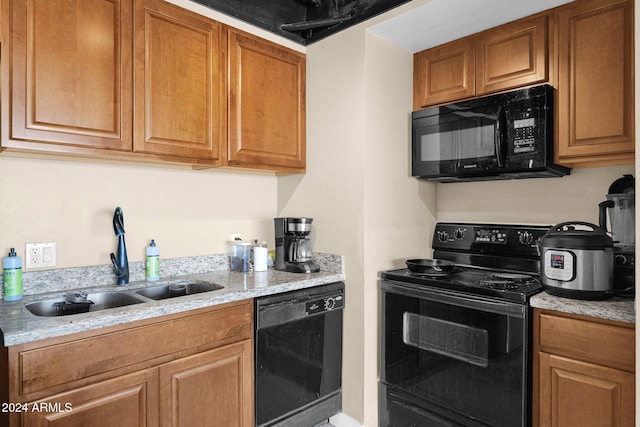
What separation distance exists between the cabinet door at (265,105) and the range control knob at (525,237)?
131cm

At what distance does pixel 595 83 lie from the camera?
1.78 meters

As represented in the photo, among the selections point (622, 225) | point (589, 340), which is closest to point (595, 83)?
point (622, 225)

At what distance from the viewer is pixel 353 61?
7.36 ft

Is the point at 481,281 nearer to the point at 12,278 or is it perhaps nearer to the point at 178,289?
the point at 178,289

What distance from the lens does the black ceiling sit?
2.14 meters

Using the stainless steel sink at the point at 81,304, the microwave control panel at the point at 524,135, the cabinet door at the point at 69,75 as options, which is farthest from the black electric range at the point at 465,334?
the cabinet door at the point at 69,75

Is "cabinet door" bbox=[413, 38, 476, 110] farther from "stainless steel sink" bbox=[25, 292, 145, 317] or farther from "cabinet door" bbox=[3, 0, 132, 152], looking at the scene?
"stainless steel sink" bbox=[25, 292, 145, 317]

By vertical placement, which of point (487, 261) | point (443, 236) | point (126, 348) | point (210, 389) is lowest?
point (210, 389)

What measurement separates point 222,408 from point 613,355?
159cm

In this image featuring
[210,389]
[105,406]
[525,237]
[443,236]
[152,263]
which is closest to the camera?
[105,406]

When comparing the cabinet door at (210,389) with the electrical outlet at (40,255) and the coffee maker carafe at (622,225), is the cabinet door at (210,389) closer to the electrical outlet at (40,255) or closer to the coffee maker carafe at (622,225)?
the electrical outlet at (40,255)

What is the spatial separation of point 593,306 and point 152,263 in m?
1.99

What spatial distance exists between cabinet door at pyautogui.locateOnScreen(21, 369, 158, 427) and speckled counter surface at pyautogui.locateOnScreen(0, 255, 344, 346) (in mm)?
228

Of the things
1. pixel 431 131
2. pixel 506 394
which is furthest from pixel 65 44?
pixel 506 394
